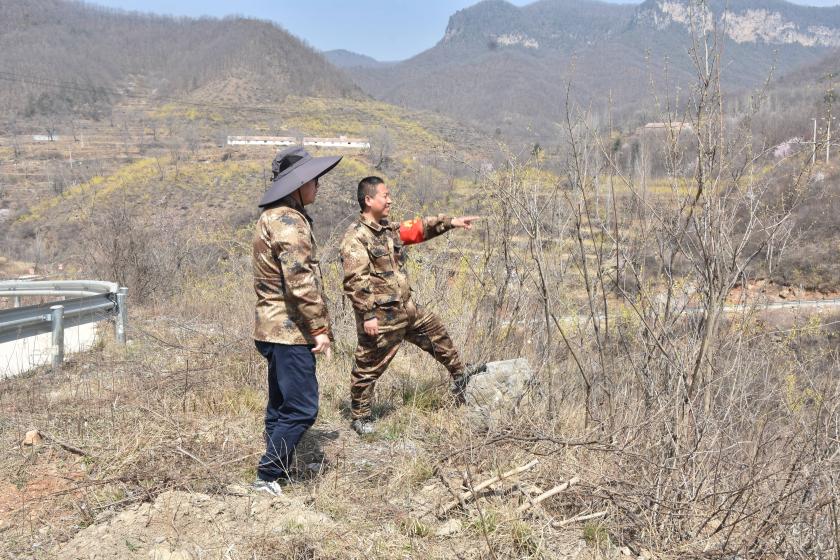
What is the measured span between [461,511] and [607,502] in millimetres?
627

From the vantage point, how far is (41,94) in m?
102

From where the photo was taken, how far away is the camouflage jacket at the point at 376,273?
354cm

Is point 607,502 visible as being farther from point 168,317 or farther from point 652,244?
point 168,317

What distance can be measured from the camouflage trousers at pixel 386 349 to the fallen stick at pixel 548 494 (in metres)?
1.41

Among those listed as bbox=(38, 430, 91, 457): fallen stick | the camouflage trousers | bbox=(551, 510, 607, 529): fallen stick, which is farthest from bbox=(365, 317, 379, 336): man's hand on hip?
bbox=(38, 430, 91, 457): fallen stick

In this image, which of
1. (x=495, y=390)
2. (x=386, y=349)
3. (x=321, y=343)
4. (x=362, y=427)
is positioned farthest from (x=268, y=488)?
(x=495, y=390)

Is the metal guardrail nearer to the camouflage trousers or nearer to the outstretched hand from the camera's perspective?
the camouflage trousers

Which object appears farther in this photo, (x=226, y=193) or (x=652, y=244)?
(x=226, y=193)

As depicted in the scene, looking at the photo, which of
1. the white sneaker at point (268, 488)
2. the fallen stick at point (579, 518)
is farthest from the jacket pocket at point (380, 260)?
the fallen stick at point (579, 518)

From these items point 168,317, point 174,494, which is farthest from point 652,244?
point 168,317

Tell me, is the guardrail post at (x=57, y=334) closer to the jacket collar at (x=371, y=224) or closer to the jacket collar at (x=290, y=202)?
the jacket collar at (x=371, y=224)

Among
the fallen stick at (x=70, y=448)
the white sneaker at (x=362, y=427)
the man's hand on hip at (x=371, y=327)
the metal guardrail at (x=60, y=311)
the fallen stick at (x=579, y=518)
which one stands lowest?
the white sneaker at (x=362, y=427)

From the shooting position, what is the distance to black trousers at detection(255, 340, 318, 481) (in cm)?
292

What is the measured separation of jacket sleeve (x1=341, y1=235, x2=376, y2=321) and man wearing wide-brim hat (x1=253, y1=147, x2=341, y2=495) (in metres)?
0.52
